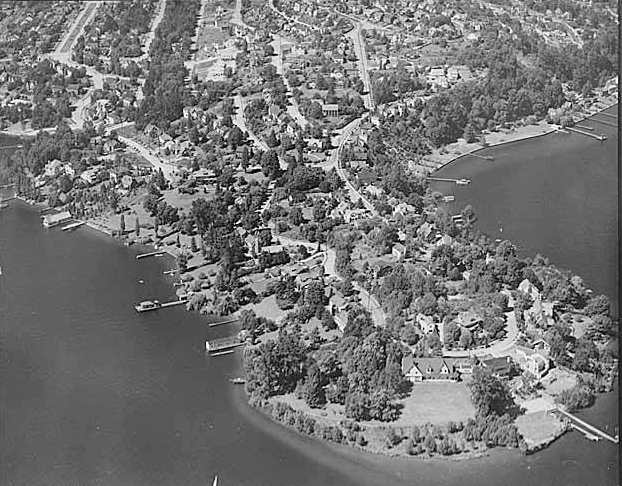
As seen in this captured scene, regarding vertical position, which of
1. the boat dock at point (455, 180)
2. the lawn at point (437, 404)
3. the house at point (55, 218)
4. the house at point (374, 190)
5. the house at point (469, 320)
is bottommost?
the house at point (55, 218)

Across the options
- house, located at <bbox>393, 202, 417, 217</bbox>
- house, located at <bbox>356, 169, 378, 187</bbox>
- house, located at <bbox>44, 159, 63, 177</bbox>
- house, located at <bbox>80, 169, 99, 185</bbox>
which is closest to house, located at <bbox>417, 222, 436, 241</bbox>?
house, located at <bbox>393, 202, 417, 217</bbox>

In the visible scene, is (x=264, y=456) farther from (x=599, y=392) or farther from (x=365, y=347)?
(x=599, y=392)

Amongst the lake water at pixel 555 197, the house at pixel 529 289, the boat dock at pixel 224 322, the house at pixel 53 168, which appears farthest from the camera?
the house at pixel 53 168

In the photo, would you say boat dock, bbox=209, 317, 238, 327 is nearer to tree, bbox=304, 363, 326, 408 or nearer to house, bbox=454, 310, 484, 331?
tree, bbox=304, 363, 326, 408

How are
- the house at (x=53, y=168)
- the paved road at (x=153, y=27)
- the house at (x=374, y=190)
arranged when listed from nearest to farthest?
1. the house at (x=374, y=190)
2. the house at (x=53, y=168)
3. the paved road at (x=153, y=27)

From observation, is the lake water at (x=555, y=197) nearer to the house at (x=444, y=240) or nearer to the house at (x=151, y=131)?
the house at (x=444, y=240)

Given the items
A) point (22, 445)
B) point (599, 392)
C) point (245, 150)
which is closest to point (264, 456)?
point (22, 445)

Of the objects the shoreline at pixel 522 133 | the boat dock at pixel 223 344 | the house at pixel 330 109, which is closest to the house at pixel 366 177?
the shoreline at pixel 522 133
